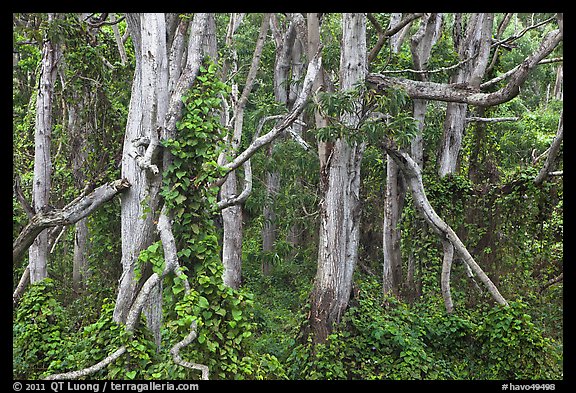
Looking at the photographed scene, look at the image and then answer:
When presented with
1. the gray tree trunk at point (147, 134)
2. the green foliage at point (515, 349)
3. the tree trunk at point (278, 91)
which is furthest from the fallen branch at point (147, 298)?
the tree trunk at point (278, 91)

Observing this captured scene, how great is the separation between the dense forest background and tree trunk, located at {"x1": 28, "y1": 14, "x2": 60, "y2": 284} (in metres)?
0.03

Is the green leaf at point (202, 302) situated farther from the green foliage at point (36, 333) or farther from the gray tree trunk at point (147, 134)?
the green foliage at point (36, 333)

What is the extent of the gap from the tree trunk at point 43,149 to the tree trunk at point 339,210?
3938mm

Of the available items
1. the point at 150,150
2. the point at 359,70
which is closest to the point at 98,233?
the point at 150,150

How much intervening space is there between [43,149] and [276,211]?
269 inches

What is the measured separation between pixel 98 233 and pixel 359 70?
4.84 meters

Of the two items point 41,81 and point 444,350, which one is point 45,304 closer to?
point 41,81

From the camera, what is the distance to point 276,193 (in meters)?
13.6

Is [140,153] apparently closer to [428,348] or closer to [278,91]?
[428,348]

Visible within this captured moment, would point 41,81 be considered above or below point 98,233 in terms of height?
above

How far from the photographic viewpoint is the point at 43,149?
7566mm

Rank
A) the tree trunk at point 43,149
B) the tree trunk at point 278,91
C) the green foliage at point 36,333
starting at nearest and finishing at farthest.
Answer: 1. the green foliage at point 36,333
2. the tree trunk at point 43,149
3. the tree trunk at point 278,91

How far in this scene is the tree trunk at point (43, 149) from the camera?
7.42 m

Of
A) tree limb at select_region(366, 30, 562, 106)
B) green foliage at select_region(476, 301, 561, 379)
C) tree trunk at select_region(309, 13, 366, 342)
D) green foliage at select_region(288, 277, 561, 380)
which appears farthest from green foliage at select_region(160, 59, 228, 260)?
green foliage at select_region(476, 301, 561, 379)
